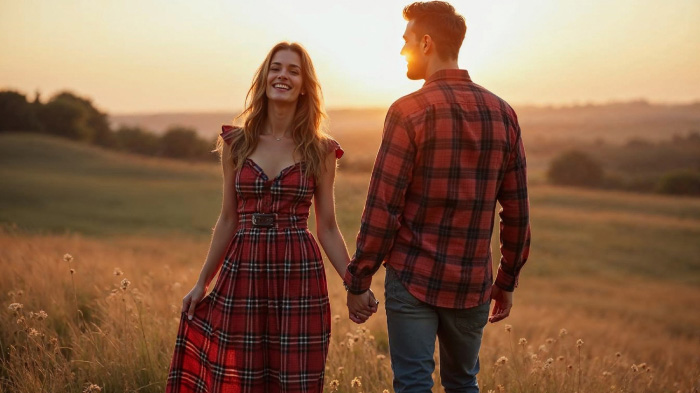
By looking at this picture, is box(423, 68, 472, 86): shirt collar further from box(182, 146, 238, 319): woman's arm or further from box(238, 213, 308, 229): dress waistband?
box(182, 146, 238, 319): woman's arm

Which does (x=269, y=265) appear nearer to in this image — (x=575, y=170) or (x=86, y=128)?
(x=575, y=170)

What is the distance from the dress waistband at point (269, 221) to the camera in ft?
12.9

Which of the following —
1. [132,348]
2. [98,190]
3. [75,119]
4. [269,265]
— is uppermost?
[75,119]

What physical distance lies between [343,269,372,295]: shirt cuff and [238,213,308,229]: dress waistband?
665mm

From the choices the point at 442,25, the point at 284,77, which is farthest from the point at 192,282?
the point at 442,25

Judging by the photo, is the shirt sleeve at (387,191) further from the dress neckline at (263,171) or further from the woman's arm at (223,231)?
the woman's arm at (223,231)

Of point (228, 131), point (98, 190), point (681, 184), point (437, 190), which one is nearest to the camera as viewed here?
point (437, 190)

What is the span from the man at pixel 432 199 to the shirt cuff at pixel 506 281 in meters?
0.31

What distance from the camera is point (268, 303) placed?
3.91 m

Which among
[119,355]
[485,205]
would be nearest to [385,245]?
[485,205]

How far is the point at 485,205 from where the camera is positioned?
3348mm

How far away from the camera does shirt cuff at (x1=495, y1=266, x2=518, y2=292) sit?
369 cm

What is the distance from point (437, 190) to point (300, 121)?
1299 mm

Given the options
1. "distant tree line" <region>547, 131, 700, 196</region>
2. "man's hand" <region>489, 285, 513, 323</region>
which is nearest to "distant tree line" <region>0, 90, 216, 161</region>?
"distant tree line" <region>547, 131, 700, 196</region>
